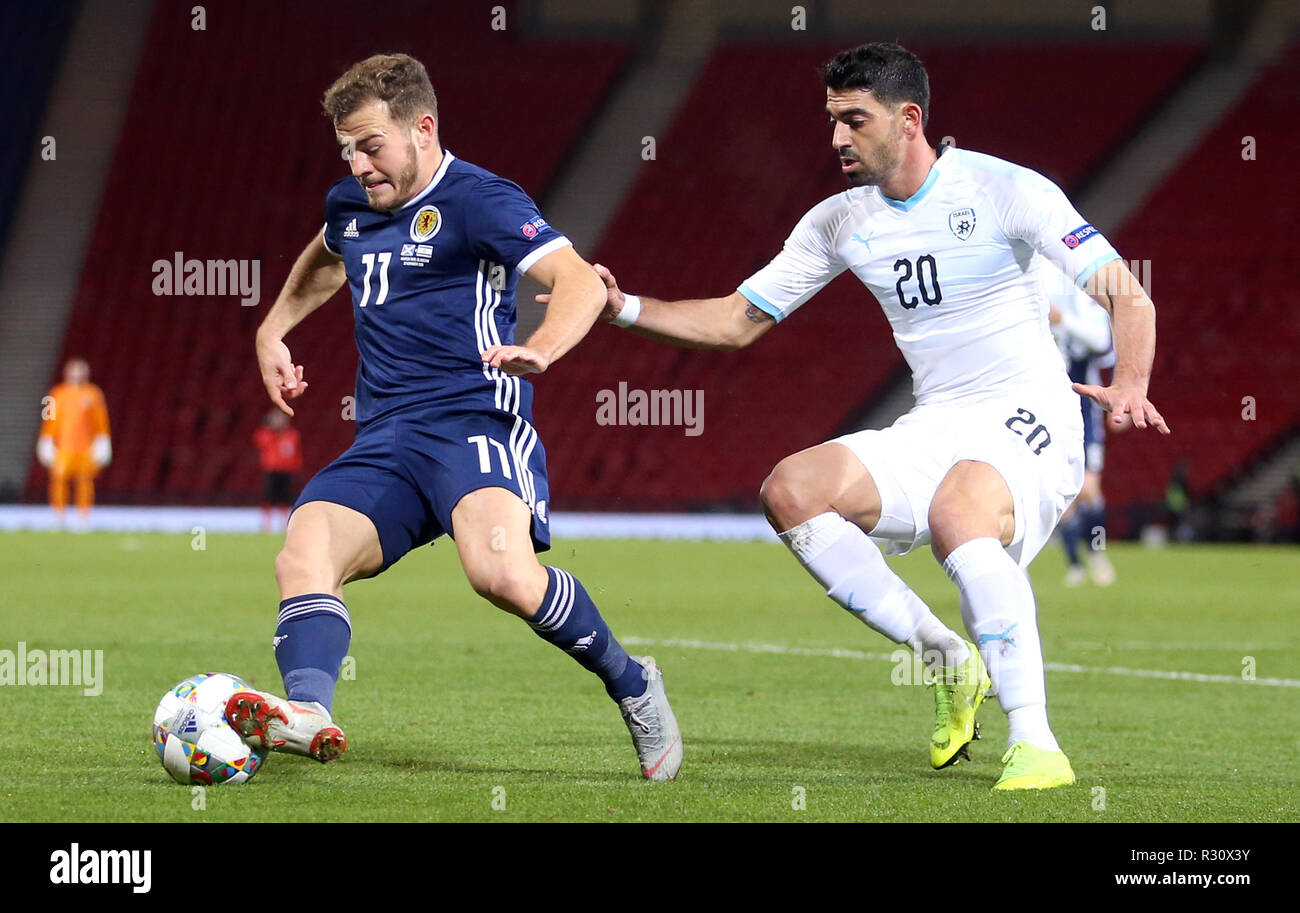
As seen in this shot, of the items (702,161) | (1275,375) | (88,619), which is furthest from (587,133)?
(88,619)

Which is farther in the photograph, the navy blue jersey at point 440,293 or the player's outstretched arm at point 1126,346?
the navy blue jersey at point 440,293

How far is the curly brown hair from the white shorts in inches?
62.6

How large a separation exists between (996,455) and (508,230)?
61.0 inches

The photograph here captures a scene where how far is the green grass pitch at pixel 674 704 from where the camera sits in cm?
464

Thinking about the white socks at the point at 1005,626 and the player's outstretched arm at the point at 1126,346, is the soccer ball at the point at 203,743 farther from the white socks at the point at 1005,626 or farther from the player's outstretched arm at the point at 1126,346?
the player's outstretched arm at the point at 1126,346

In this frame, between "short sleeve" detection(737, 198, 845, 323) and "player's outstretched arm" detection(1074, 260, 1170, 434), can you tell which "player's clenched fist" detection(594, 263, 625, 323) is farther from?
"player's outstretched arm" detection(1074, 260, 1170, 434)

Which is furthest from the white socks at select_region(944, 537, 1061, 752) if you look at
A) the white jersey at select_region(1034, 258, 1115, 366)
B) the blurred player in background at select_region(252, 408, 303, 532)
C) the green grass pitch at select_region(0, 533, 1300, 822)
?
the blurred player in background at select_region(252, 408, 303, 532)

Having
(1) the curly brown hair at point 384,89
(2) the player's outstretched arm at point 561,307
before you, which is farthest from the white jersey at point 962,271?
(1) the curly brown hair at point 384,89

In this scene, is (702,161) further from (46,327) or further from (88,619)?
(88,619)

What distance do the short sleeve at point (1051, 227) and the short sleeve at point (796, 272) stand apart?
2.22 feet

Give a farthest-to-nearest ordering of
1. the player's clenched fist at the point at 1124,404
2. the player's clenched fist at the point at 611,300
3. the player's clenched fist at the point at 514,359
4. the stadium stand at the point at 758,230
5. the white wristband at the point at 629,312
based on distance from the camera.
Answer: the stadium stand at the point at 758,230 < the white wristband at the point at 629,312 < the player's clenched fist at the point at 611,300 < the player's clenched fist at the point at 1124,404 < the player's clenched fist at the point at 514,359

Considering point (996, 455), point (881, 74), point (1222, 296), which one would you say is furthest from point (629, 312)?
point (1222, 296)

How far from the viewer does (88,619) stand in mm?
10023

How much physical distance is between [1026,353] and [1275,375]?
2027cm
